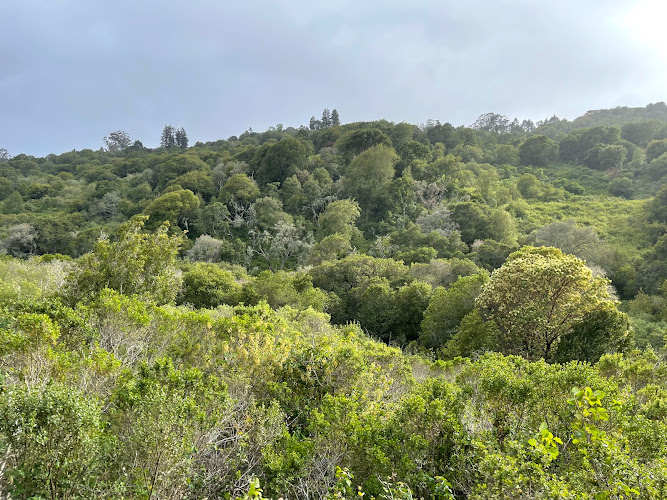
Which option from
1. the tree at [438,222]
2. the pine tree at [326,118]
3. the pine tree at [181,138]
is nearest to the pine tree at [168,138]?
the pine tree at [181,138]

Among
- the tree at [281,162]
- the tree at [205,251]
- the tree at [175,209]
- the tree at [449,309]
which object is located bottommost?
the tree at [449,309]

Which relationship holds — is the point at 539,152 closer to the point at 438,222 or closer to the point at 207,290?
the point at 438,222

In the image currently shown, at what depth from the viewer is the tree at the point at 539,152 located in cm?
6144

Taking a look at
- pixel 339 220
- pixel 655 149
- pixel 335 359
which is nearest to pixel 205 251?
pixel 339 220

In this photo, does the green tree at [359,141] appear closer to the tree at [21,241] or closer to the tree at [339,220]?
the tree at [339,220]

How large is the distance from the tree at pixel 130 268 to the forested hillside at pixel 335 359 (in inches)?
2.3

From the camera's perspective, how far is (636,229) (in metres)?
34.8

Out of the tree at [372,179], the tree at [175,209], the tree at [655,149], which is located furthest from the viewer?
the tree at [655,149]

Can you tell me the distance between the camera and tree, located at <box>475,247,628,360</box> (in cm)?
1330

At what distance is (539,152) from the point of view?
6162 cm

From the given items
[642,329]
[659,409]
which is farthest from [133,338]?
[642,329]

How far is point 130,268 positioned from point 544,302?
46.7 ft

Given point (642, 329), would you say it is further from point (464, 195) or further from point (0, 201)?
point (0, 201)

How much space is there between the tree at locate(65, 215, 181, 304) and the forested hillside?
0.06 meters
